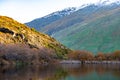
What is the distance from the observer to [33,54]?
591 ft

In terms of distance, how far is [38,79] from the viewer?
88.4m

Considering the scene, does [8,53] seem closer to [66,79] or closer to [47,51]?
[47,51]

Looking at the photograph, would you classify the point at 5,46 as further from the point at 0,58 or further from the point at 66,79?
the point at 66,79

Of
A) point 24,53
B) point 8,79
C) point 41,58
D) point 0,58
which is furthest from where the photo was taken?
point 41,58

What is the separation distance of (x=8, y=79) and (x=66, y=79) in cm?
1484

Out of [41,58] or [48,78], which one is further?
[41,58]

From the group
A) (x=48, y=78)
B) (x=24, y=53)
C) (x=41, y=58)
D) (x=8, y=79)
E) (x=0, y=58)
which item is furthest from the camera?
(x=41, y=58)

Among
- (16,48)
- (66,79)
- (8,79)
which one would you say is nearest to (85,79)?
(66,79)

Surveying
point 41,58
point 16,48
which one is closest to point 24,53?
point 16,48

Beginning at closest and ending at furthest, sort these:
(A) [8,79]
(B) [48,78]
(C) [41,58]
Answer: (A) [8,79] → (B) [48,78] → (C) [41,58]

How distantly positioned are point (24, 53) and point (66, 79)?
281 ft

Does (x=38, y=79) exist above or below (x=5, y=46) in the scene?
below

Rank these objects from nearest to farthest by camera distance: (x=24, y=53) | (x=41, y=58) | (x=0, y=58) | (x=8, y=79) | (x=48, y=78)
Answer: (x=8, y=79) → (x=48, y=78) → (x=0, y=58) → (x=24, y=53) → (x=41, y=58)

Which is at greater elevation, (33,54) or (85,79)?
(33,54)
